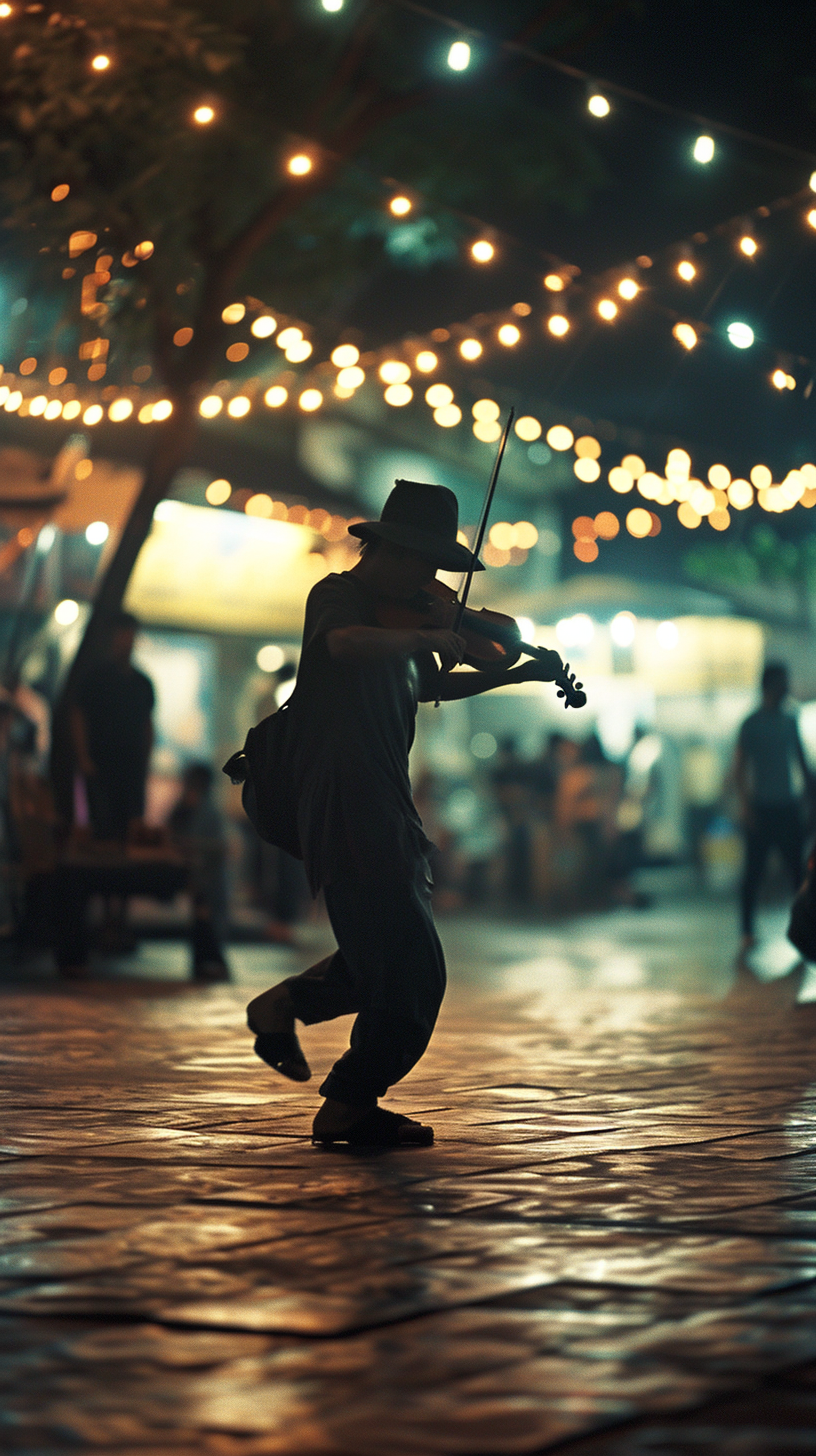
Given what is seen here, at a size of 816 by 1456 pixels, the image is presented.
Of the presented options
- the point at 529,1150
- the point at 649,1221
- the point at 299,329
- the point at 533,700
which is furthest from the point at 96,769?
the point at 533,700

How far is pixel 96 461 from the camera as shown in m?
20.4

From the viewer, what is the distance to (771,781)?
12852mm

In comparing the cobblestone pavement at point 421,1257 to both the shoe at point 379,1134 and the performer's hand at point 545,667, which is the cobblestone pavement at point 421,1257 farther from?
the performer's hand at point 545,667

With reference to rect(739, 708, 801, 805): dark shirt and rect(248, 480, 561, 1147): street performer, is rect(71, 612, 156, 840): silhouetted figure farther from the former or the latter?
rect(248, 480, 561, 1147): street performer

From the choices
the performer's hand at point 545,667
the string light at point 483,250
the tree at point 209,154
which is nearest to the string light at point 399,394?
the tree at point 209,154

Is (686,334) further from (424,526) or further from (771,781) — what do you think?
(424,526)

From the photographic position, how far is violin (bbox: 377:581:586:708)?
5.32m

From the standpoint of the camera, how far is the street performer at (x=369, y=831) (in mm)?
5180

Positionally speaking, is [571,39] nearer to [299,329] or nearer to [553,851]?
[299,329]

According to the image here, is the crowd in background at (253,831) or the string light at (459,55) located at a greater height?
the string light at (459,55)

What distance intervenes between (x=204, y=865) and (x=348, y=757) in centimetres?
647

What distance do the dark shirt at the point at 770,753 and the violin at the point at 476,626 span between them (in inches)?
300

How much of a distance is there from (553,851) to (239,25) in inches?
372

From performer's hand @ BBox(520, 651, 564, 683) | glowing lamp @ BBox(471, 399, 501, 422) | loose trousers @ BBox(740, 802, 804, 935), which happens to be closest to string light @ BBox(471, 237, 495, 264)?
loose trousers @ BBox(740, 802, 804, 935)
